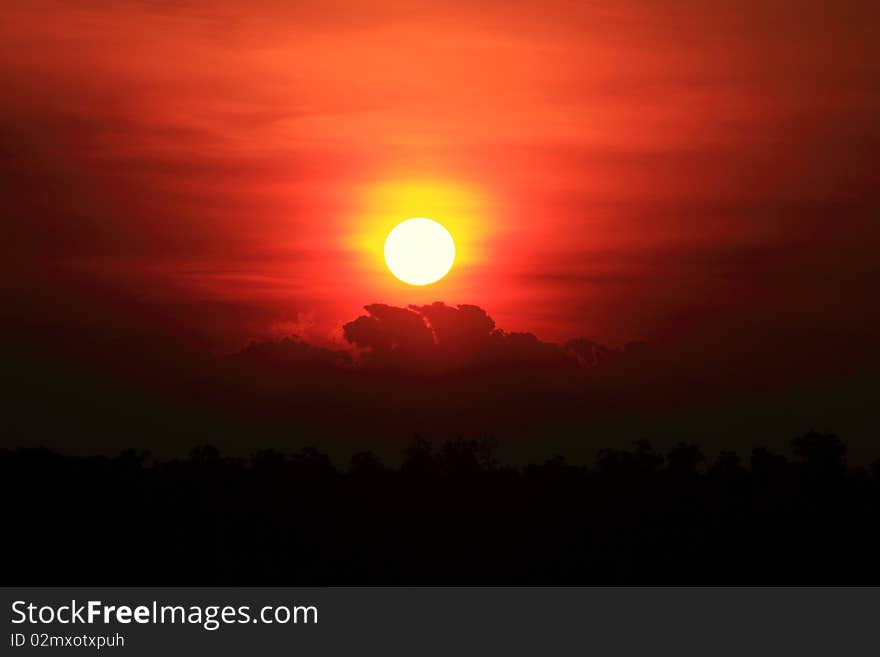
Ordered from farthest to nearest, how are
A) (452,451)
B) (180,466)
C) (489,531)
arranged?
1. (452,451)
2. (180,466)
3. (489,531)

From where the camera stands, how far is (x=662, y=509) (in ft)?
500

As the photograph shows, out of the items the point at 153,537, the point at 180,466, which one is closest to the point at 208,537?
the point at 153,537

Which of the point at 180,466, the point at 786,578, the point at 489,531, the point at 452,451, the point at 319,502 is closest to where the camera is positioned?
the point at 786,578

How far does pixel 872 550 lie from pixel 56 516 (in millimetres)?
74397

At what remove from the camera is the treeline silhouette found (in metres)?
131

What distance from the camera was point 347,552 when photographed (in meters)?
139

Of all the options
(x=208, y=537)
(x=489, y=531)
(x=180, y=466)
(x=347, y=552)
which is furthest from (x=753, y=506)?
(x=180, y=466)

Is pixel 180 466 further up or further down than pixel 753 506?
further up

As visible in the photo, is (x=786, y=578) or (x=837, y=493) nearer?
(x=786, y=578)

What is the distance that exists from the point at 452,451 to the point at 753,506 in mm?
46985

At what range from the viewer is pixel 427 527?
496ft

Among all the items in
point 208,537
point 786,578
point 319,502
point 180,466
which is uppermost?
point 180,466

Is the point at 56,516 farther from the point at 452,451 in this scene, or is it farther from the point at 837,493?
the point at 837,493

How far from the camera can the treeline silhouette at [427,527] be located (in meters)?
131
